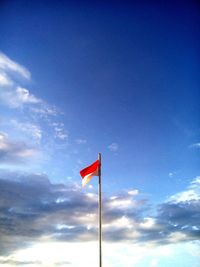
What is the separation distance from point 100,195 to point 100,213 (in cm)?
134

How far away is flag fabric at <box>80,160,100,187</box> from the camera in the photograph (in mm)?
29797

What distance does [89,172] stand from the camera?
30.2 metres

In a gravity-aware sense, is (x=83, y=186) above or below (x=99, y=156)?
below

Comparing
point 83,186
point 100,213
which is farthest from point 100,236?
point 83,186

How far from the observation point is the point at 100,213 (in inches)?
1088

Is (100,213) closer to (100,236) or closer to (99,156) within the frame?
(100,236)

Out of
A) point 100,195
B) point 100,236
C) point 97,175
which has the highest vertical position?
point 97,175

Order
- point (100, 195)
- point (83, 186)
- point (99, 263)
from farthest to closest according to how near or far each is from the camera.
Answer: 1. point (83, 186)
2. point (100, 195)
3. point (99, 263)

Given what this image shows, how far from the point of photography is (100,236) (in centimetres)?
2688

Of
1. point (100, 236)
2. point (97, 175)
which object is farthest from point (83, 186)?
point (100, 236)

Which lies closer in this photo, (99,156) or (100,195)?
(100,195)

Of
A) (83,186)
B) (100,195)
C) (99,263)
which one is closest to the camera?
(99,263)

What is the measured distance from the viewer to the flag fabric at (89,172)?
29.8m

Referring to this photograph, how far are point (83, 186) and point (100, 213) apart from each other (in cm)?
325
